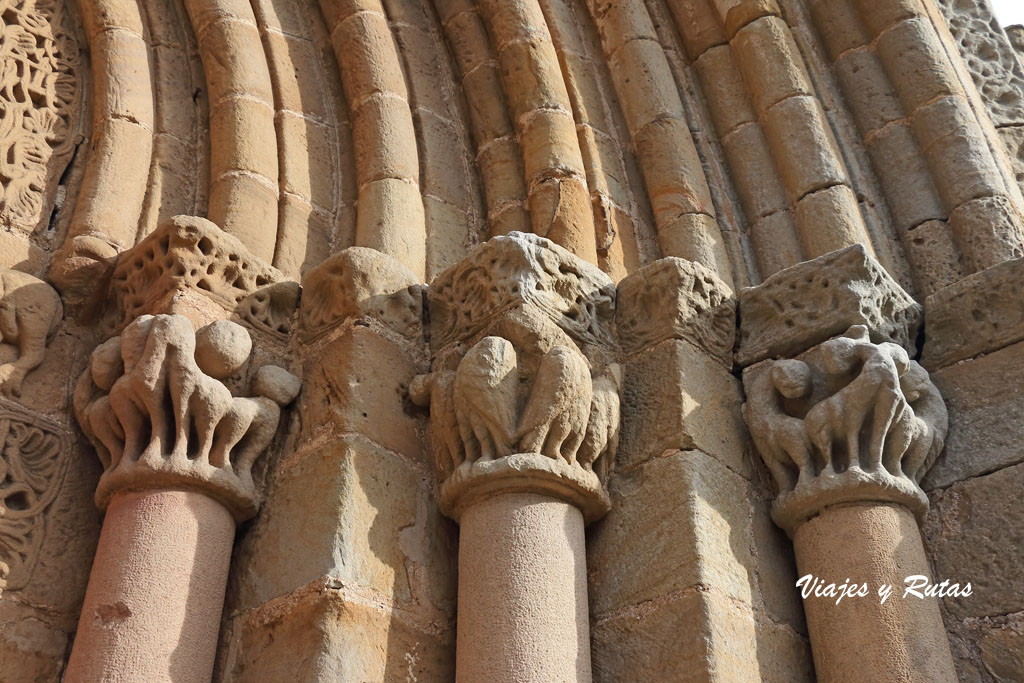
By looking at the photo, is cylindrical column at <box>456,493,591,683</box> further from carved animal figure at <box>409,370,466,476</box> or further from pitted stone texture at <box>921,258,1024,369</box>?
pitted stone texture at <box>921,258,1024,369</box>

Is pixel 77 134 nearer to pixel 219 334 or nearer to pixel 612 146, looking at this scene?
pixel 219 334

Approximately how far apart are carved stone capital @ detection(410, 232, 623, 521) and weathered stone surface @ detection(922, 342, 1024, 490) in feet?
2.86

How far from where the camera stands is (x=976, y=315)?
2.91 metres

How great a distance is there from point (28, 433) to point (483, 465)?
117 centimetres

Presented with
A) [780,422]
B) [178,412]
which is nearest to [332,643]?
[178,412]

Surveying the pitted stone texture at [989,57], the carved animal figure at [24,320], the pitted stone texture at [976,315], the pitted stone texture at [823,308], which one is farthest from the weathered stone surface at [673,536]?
the pitted stone texture at [989,57]

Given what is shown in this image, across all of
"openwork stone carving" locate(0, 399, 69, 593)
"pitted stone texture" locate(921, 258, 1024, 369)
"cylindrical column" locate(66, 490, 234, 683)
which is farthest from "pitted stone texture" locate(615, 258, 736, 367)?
"openwork stone carving" locate(0, 399, 69, 593)

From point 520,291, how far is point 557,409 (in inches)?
14.2

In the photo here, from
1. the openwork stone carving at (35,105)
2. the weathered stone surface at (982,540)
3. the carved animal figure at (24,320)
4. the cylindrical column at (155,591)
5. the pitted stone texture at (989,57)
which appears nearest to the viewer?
the cylindrical column at (155,591)

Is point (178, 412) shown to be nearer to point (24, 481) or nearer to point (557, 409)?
point (24, 481)

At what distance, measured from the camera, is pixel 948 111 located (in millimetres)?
3477

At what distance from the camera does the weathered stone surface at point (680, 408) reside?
8.75ft

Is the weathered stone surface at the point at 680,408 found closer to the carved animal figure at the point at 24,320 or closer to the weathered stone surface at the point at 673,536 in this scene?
the weathered stone surface at the point at 673,536

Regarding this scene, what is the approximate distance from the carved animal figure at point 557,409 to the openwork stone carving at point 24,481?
1.18 m
